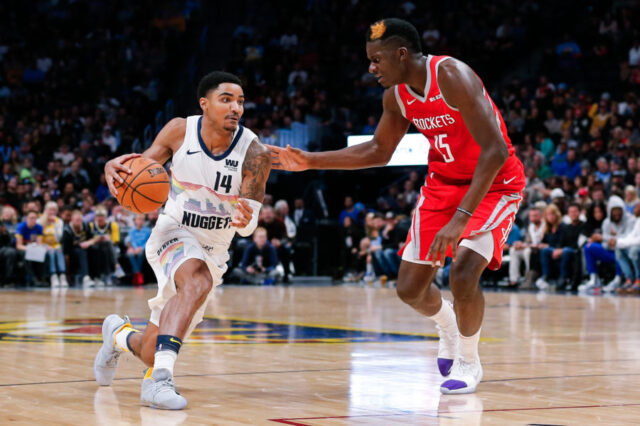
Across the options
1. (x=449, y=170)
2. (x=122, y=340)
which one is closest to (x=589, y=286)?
(x=449, y=170)

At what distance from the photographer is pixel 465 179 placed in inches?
220

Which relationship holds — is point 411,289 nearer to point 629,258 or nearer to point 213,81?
point 213,81

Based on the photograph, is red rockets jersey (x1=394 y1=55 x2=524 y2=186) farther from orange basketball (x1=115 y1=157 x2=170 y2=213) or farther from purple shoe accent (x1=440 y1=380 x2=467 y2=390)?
orange basketball (x1=115 y1=157 x2=170 y2=213)

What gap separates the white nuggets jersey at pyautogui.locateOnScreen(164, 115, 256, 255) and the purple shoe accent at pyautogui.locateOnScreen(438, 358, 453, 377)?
1.46 m

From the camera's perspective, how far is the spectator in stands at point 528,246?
52.9 feet

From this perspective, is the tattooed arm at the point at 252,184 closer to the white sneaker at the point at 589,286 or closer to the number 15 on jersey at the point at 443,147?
the number 15 on jersey at the point at 443,147

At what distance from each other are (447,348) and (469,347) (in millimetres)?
320

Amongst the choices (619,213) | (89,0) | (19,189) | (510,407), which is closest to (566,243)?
(619,213)

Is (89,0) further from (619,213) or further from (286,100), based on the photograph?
(619,213)

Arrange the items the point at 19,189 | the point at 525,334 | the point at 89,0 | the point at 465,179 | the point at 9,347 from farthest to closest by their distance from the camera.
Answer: the point at 89,0 → the point at 19,189 → the point at 525,334 → the point at 9,347 → the point at 465,179

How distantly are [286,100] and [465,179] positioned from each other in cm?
1810

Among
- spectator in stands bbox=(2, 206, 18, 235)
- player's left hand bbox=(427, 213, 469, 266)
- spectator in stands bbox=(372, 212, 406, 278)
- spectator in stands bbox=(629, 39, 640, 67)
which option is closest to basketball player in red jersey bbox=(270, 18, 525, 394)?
player's left hand bbox=(427, 213, 469, 266)

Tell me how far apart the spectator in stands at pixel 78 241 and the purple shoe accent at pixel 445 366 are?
12.0m

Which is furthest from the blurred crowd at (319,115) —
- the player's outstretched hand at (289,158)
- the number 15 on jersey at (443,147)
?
the player's outstretched hand at (289,158)
